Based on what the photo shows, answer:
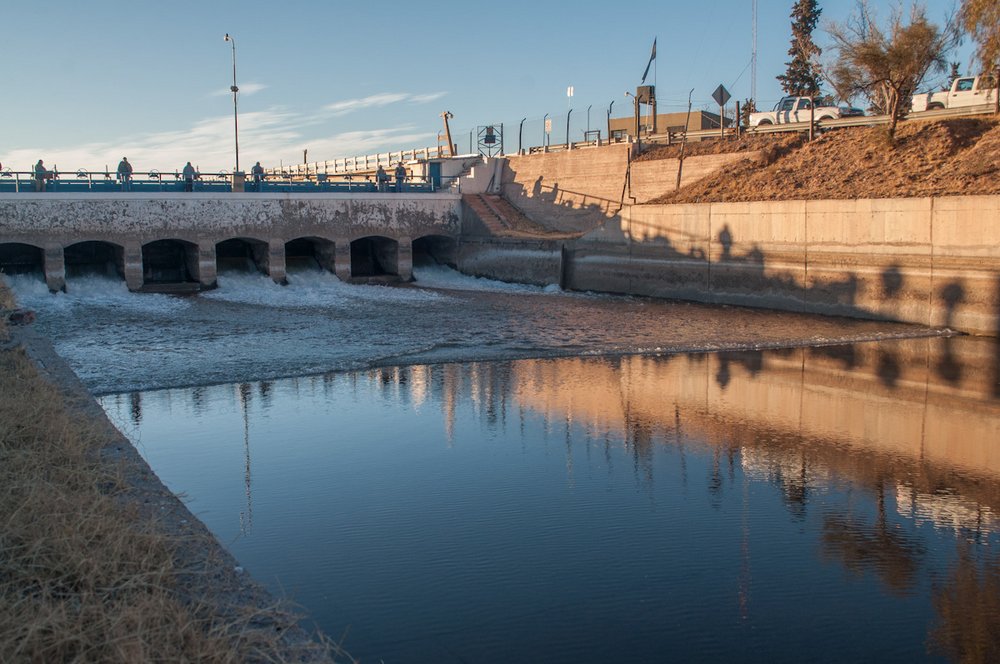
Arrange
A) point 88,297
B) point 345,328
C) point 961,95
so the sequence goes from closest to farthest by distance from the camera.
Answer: point 345,328
point 961,95
point 88,297

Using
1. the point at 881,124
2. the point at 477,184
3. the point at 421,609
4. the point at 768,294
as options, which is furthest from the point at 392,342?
the point at 477,184

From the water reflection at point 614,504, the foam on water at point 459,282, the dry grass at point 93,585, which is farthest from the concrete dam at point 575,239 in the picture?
the dry grass at point 93,585

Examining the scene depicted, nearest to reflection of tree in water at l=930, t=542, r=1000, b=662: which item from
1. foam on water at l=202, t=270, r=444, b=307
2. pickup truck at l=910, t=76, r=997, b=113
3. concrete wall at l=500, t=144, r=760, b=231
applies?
foam on water at l=202, t=270, r=444, b=307

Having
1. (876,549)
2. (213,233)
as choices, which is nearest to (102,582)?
(876,549)

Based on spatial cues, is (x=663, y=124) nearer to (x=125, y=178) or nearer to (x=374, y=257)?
(x=374, y=257)

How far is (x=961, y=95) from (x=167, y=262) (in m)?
31.6

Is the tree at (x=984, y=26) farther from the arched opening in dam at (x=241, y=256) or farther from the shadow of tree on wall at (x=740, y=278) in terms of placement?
the arched opening in dam at (x=241, y=256)

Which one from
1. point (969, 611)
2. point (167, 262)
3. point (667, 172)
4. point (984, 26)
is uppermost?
point (984, 26)

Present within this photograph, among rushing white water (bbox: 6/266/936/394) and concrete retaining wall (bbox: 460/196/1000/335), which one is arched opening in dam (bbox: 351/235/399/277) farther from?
concrete retaining wall (bbox: 460/196/1000/335)

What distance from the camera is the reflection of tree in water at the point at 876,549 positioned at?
7.67 metres

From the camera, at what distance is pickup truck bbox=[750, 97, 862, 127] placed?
36978mm

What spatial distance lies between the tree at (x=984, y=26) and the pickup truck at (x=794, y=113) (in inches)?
302

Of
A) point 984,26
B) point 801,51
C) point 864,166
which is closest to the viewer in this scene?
point 984,26

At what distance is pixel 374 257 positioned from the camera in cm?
4366
